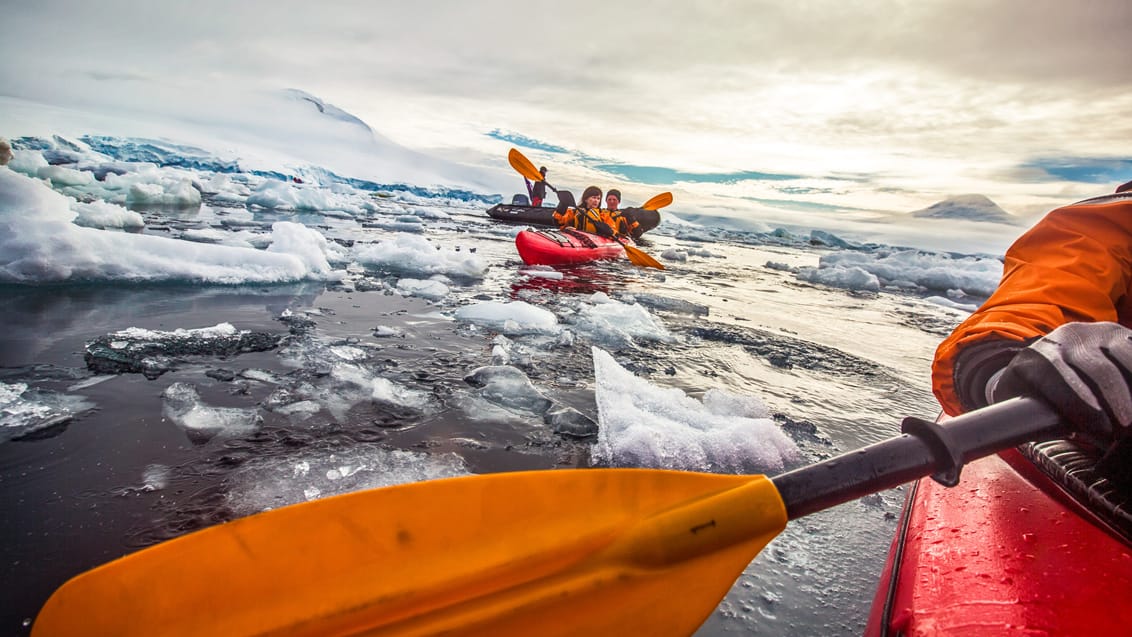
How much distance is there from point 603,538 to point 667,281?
7.54 meters

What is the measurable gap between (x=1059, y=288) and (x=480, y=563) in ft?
6.29

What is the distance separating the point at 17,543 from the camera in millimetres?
1345

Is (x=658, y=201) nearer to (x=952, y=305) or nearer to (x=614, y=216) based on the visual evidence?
(x=614, y=216)

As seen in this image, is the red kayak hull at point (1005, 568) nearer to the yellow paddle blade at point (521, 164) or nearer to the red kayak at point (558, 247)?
the red kayak at point (558, 247)

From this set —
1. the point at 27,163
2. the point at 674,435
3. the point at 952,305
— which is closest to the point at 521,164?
the point at 952,305

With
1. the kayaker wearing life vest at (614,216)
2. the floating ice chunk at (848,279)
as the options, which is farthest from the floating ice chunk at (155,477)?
the floating ice chunk at (848,279)

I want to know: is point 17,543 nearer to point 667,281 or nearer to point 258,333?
point 258,333

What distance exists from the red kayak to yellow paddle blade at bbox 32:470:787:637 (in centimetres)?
689

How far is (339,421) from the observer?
2201 millimetres

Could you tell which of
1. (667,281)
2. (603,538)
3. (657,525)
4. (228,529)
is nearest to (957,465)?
(657,525)

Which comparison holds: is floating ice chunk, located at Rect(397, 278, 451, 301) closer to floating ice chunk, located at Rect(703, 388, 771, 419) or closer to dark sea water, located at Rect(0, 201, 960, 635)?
→ dark sea water, located at Rect(0, 201, 960, 635)

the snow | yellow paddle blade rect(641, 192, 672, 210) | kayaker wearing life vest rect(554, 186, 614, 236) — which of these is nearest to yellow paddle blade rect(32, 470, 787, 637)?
the snow

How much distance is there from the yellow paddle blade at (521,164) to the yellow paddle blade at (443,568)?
12.4 metres

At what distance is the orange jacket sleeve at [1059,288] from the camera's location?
59.9 inches
